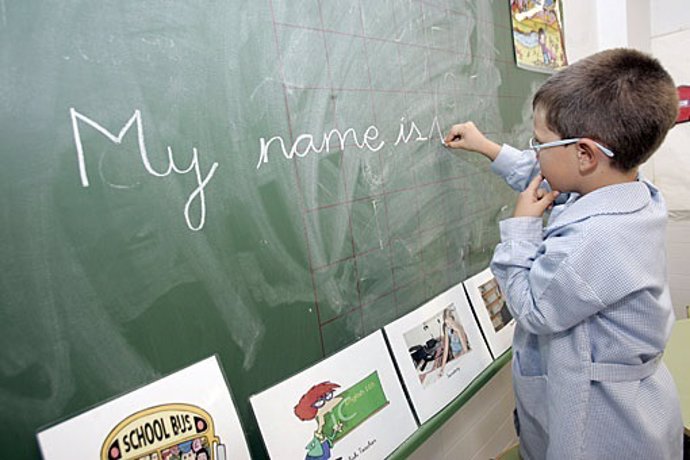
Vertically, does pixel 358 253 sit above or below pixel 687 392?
above

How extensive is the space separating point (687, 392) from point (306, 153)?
114 centimetres

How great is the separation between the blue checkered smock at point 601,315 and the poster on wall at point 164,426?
0.56m

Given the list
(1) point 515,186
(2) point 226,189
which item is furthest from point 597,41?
(2) point 226,189

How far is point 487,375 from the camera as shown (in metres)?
1.25

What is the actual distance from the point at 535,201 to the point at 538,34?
93 cm

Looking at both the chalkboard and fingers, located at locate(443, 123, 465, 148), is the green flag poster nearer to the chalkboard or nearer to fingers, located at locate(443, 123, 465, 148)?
the chalkboard

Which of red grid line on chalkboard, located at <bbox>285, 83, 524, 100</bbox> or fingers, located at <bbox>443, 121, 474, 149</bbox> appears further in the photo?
fingers, located at <bbox>443, 121, 474, 149</bbox>

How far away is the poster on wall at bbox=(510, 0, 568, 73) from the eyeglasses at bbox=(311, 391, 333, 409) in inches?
48.3

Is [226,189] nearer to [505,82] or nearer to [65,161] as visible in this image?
[65,161]

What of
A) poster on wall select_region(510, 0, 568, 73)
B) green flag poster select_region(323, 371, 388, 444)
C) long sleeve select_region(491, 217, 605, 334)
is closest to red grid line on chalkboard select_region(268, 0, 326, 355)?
green flag poster select_region(323, 371, 388, 444)

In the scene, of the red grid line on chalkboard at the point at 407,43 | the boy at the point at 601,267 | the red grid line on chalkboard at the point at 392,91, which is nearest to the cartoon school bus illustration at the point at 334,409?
the boy at the point at 601,267

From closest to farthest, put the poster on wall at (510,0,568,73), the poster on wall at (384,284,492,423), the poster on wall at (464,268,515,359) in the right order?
the poster on wall at (384,284,492,423)
the poster on wall at (464,268,515,359)
the poster on wall at (510,0,568,73)

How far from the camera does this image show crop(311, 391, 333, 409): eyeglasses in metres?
0.84

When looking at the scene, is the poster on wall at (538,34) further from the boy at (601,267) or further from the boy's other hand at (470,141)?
the boy at (601,267)
